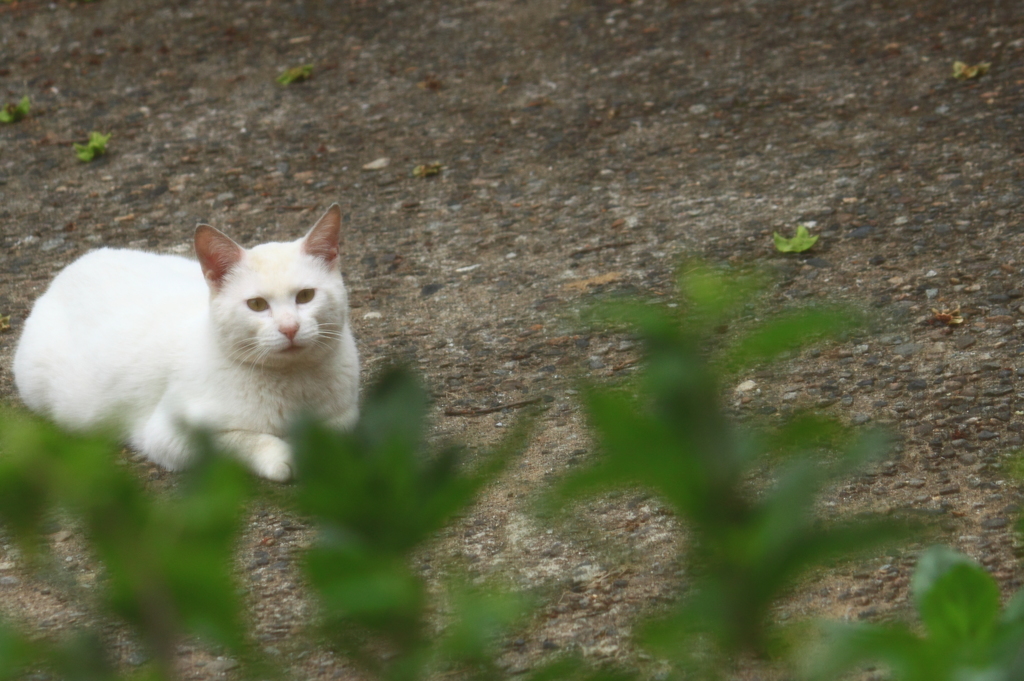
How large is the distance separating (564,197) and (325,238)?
2376 mm

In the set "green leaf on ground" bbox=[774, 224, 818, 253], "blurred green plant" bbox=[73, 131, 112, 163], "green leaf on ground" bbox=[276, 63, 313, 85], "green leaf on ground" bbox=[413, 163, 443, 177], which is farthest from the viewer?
"green leaf on ground" bbox=[276, 63, 313, 85]

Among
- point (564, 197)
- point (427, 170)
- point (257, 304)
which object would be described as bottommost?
point (564, 197)

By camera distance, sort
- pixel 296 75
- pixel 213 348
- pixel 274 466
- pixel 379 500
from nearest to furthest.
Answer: pixel 379 500 < pixel 274 466 < pixel 213 348 < pixel 296 75

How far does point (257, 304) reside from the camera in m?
3.40

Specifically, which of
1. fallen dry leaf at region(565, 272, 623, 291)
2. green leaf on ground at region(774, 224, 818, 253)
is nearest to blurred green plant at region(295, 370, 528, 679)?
fallen dry leaf at region(565, 272, 623, 291)

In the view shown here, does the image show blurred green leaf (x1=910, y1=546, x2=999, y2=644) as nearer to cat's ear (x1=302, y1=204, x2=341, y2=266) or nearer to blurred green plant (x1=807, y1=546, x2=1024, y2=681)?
blurred green plant (x1=807, y1=546, x2=1024, y2=681)

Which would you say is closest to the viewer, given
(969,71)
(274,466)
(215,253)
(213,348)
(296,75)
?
(274,466)

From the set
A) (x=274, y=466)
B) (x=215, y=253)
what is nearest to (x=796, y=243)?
(x=215, y=253)

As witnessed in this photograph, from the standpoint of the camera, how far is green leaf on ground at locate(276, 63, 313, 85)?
24.1ft

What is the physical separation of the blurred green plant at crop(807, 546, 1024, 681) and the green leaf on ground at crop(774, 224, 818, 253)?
4.18 metres

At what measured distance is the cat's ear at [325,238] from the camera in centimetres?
348

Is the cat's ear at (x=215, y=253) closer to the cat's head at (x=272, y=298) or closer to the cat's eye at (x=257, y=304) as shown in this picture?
the cat's head at (x=272, y=298)

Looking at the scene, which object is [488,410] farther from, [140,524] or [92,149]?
[92,149]

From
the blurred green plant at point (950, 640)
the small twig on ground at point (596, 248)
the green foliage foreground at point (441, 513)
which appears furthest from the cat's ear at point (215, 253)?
the blurred green plant at point (950, 640)
